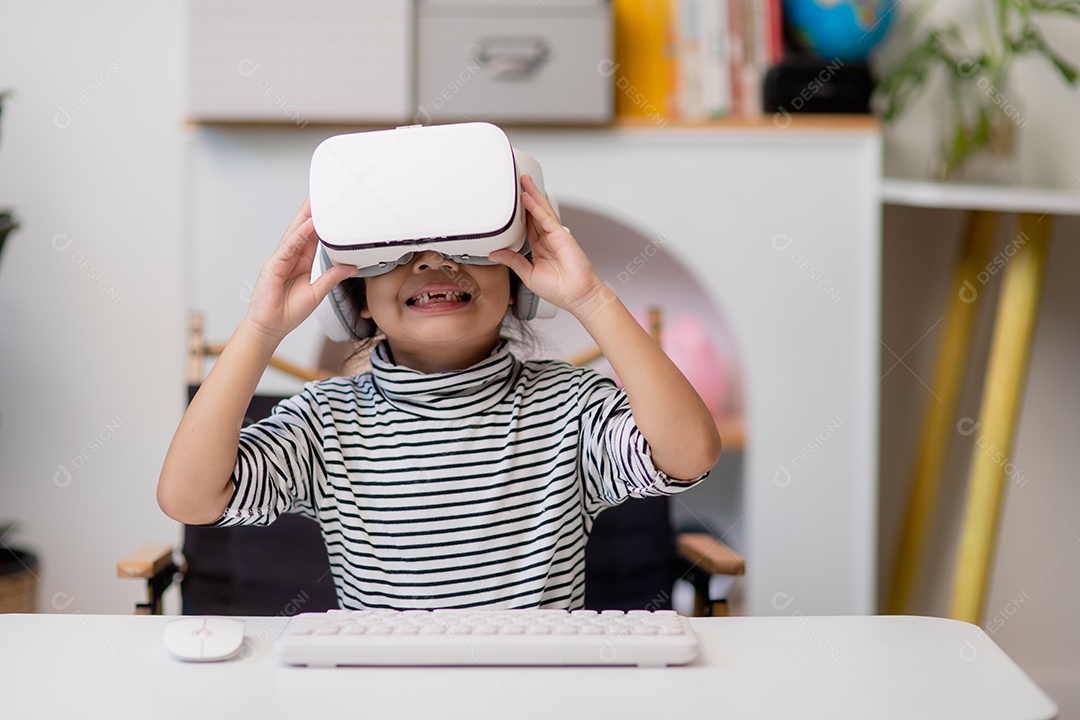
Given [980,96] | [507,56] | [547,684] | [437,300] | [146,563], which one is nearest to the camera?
[547,684]

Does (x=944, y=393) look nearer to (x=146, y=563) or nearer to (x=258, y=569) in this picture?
(x=258, y=569)

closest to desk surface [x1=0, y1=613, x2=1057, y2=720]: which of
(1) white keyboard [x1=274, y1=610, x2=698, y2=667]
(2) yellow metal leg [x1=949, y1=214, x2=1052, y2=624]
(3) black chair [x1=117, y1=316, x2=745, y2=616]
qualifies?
(1) white keyboard [x1=274, y1=610, x2=698, y2=667]

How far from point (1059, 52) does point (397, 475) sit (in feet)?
5.56

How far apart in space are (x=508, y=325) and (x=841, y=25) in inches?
38.1

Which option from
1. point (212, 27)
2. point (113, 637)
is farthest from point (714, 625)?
point (212, 27)

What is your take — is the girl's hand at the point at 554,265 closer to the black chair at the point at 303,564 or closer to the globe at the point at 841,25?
the black chair at the point at 303,564

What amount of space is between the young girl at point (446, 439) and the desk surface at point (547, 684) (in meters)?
0.19

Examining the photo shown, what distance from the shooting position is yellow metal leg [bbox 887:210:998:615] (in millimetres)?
1913

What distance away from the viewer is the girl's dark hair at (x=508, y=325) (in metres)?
1.04

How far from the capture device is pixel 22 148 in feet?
6.34

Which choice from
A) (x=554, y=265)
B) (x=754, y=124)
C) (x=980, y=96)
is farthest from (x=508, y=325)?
(x=980, y=96)

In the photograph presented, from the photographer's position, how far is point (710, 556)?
130 cm

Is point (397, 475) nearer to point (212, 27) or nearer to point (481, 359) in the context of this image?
point (481, 359)

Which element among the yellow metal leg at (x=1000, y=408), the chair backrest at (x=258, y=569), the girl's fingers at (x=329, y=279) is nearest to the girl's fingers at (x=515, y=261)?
the girl's fingers at (x=329, y=279)
